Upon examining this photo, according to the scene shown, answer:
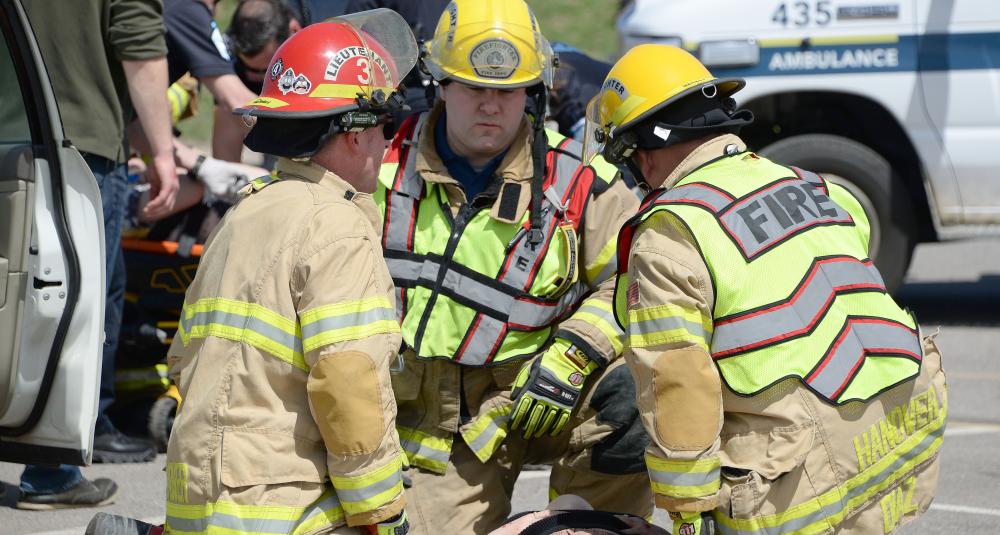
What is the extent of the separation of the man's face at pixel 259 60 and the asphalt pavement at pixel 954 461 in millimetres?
1834

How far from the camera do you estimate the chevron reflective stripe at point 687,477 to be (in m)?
3.16

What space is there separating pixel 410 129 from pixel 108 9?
141 centimetres

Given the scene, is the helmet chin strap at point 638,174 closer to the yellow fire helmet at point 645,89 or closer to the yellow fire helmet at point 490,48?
the yellow fire helmet at point 645,89

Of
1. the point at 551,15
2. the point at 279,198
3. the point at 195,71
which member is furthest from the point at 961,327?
the point at 551,15

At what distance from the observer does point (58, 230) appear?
413 centimetres

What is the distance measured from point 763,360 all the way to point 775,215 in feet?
1.20

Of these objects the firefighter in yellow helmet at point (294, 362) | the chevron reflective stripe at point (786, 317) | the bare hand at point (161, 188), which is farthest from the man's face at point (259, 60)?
the chevron reflective stripe at point (786, 317)

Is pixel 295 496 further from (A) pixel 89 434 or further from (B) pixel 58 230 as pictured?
(B) pixel 58 230

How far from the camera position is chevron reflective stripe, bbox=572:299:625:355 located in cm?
398

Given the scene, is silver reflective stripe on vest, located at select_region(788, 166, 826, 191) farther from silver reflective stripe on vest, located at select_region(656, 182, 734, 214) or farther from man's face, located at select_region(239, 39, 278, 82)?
man's face, located at select_region(239, 39, 278, 82)

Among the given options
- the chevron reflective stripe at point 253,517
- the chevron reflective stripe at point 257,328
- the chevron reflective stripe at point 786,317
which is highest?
the chevron reflective stripe at point 257,328

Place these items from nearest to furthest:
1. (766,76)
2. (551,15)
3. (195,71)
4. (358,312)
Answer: (358,312) < (195,71) < (766,76) < (551,15)

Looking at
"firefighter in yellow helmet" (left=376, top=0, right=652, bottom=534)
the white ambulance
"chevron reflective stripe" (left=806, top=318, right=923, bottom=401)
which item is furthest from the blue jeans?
the white ambulance

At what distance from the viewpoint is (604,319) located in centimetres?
399
